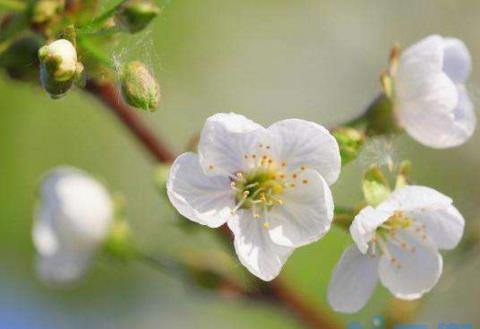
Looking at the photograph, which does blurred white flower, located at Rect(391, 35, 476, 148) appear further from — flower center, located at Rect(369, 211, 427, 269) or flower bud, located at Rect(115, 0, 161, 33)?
flower bud, located at Rect(115, 0, 161, 33)

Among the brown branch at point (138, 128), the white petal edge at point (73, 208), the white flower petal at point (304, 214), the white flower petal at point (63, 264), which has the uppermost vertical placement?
the white flower petal at point (304, 214)

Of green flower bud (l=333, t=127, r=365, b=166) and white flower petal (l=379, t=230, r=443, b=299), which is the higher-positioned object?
green flower bud (l=333, t=127, r=365, b=166)

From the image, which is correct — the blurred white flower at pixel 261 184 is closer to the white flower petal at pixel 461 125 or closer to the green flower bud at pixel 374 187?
the green flower bud at pixel 374 187

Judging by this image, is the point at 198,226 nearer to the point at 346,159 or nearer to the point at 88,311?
the point at 346,159

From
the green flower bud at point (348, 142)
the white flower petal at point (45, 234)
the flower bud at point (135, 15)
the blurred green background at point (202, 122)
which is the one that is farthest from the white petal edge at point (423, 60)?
the blurred green background at point (202, 122)

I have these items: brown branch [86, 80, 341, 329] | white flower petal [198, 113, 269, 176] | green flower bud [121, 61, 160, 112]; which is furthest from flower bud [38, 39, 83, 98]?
brown branch [86, 80, 341, 329]

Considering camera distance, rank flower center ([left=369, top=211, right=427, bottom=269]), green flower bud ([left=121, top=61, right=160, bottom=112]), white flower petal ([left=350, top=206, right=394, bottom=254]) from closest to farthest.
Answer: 1. green flower bud ([left=121, top=61, right=160, bottom=112])
2. white flower petal ([left=350, top=206, right=394, bottom=254])
3. flower center ([left=369, top=211, right=427, bottom=269])
